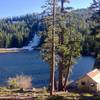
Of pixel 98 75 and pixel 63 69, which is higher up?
pixel 63 69

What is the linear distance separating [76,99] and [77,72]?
2701 inches

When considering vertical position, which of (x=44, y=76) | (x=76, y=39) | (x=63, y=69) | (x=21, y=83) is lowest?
(x=44, y=76)

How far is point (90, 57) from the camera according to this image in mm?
147000

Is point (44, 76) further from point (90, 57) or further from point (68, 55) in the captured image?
point (90, 57)

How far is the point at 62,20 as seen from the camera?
4109 centimetres

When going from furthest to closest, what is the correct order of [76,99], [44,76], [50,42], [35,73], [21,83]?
1. [35,73]
2. [44,76]
3. [21,83]
4. [50,42]
5. [76,99]

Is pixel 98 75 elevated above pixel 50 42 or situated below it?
below

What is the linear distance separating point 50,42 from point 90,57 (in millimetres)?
112710

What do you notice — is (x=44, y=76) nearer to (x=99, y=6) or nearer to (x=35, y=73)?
(x=35, y=73)

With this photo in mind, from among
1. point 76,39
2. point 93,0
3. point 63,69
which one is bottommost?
point 63,69

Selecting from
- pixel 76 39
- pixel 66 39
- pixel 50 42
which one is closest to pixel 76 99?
pixel 50 42

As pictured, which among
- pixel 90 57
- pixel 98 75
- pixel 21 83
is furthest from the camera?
pixel 90 57

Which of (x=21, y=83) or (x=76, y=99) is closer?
(x=76, y=99)

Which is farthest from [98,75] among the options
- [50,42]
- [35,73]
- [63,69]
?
[35,73]
